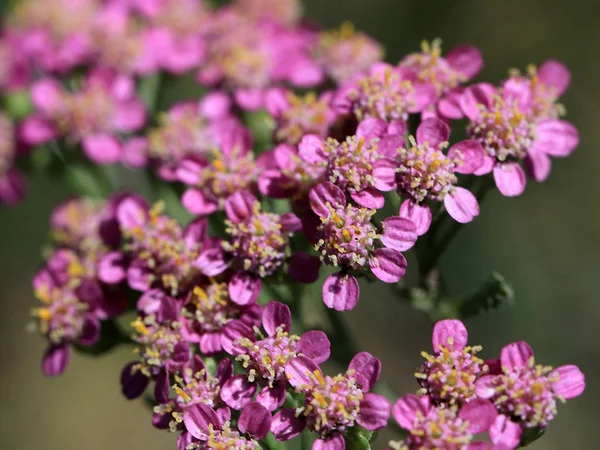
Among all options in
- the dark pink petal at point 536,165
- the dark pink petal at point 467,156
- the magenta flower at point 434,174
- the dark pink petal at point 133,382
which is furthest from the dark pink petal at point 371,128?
the dark pink petal at point 133,382

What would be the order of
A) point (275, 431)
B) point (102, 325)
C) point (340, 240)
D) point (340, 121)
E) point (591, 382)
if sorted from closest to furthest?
point (275, 431)
point (340, 240)
point (340, 121)
point (102, 325)
point (591, 382)

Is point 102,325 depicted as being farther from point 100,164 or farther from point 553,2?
point 553,2

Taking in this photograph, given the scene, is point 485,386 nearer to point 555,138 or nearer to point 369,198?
point 369,198

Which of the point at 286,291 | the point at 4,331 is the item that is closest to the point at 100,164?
the point at 286,291

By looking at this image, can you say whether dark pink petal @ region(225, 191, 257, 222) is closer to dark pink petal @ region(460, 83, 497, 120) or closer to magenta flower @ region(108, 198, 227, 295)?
magenta flower @ region(108, 198, 227, 295)

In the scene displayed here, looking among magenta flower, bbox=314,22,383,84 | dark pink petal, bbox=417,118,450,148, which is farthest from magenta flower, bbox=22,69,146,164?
dark pink petal, bbox=417,118,450,148

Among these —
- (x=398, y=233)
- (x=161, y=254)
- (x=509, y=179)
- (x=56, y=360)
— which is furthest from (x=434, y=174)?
(x=56, y=360)
